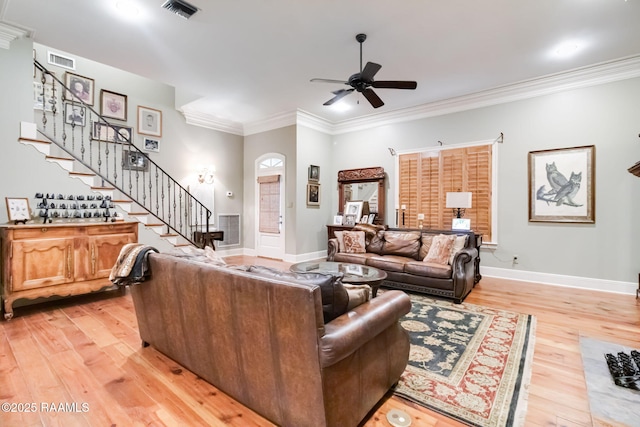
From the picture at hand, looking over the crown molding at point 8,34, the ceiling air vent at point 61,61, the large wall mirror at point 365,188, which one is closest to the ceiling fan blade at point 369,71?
the large wall mirror at point 365,188

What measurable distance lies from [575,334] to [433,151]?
3.97 meters

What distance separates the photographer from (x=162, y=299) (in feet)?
7.35

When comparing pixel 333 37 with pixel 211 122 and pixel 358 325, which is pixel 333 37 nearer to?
pixel 358 325

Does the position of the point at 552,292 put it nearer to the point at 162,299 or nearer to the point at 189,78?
the point at 162,299

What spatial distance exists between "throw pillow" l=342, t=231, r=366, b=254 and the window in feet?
4.83

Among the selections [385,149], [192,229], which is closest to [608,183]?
[385,149]

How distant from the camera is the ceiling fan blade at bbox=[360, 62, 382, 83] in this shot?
345 cm

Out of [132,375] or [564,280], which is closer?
[132,375]

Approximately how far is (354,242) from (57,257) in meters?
4.14

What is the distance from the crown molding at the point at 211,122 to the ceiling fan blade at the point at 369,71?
4579 mm

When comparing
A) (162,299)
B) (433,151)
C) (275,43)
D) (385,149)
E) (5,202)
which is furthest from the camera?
(385,149)

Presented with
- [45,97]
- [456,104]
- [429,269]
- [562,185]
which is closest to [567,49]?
[456,104]

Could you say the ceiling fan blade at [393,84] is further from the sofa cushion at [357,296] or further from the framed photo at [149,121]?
the framed photo at [149,121]

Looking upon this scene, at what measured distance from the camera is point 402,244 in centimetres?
488
